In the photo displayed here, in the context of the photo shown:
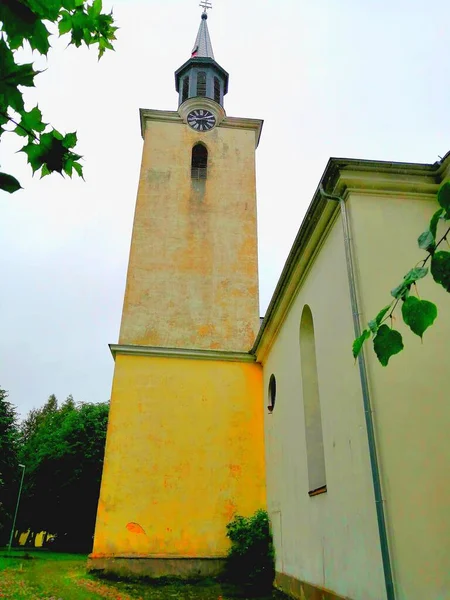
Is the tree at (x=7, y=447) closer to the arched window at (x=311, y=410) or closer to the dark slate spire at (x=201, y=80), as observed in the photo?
the dark slate spire at (x=201, y=80)

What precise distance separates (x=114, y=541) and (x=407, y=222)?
900cm

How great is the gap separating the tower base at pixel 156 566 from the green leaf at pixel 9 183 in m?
10.5

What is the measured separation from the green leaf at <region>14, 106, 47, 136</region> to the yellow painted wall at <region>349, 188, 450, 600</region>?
15.4 feet

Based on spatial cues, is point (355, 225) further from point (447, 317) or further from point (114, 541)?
point (114, 541)

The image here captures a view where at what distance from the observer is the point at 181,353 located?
12523 mm

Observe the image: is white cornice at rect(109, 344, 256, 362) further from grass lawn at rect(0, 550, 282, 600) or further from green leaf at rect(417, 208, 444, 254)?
green leaf at rect(417, 208, 444, 254)

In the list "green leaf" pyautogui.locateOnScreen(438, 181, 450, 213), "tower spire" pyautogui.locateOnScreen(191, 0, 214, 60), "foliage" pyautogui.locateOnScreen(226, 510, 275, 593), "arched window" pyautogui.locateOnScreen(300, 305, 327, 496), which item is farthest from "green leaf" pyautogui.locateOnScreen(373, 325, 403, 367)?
"tower spire" pyautogui.locateOnScreen(191, 0, 214, 60)

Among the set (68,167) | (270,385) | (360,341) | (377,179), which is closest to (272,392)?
(270,385)

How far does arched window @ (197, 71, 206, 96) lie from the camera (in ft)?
→ 59.6

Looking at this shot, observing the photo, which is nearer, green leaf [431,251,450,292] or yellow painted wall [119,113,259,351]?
green leaf [431,251,450,292]

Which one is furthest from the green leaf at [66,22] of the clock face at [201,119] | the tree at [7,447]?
the tree at [7,447]

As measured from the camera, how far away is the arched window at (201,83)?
1817cm

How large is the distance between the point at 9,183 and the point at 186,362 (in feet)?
36.2

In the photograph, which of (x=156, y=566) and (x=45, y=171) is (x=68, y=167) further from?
(x=156, y=566)
